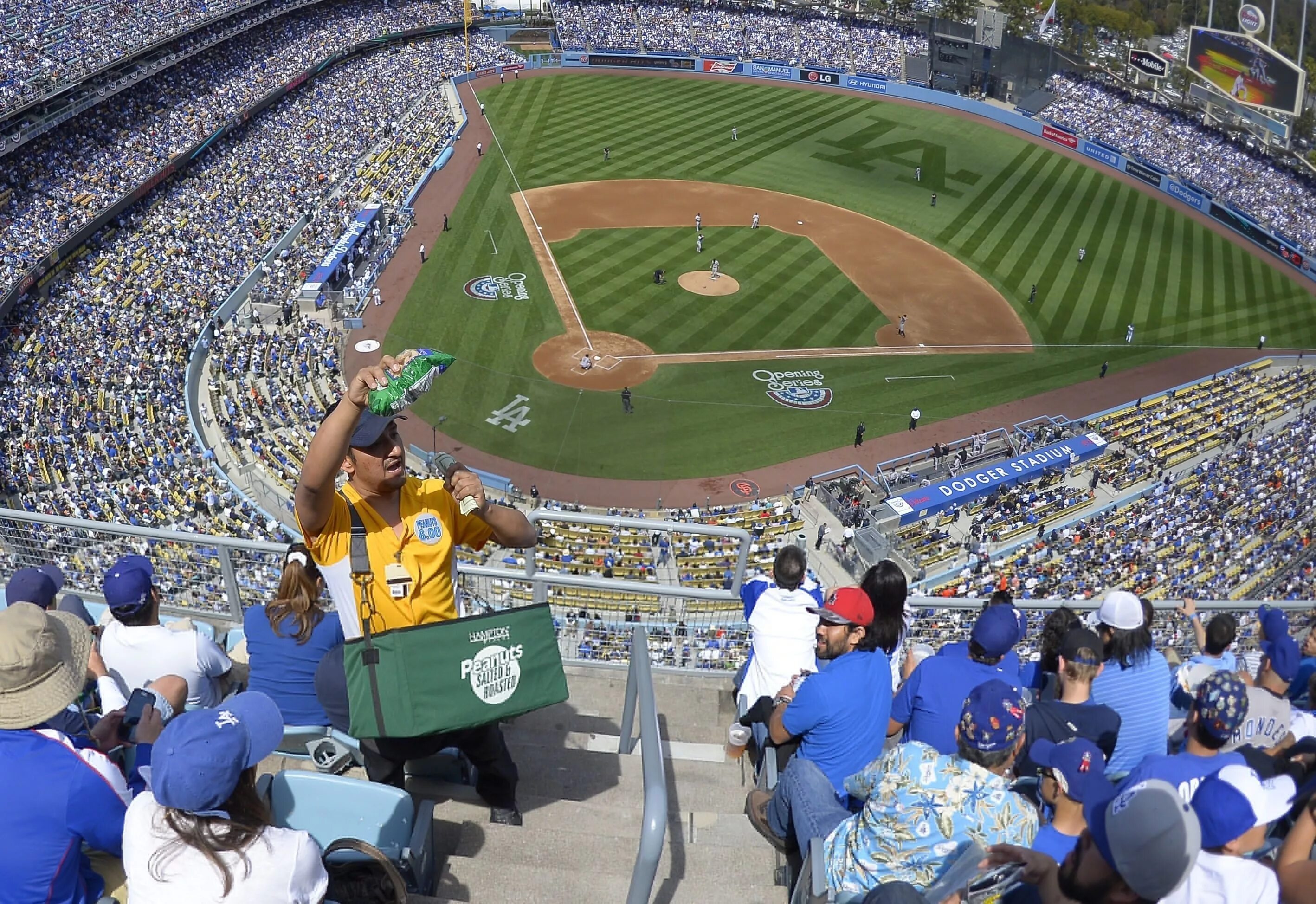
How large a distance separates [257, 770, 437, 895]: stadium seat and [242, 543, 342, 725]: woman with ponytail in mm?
1270

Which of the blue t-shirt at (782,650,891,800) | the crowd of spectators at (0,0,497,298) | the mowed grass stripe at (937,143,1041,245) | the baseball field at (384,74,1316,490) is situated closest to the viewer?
the blue t-shirt at (782,650,891,800)

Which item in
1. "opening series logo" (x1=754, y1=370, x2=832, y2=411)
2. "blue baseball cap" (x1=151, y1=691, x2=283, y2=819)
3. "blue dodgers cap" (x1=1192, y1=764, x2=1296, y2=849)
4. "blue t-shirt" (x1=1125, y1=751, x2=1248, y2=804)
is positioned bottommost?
"opening series logo" (x1=754, y1=370, x2=832, y2=411)

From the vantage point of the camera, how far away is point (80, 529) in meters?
8.27

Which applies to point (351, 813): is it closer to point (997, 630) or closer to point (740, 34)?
point (997, 630)

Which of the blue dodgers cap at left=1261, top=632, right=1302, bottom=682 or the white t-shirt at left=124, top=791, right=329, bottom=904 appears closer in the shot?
the white t-shirt at left=124, top=791, right=329, bottom=904

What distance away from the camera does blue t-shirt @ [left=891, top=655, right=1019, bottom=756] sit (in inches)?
240

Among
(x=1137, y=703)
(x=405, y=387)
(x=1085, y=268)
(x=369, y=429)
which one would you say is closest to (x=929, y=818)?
(x=1137, y=703)

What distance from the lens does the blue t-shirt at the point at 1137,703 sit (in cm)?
668

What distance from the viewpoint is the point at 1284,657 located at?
7.45m

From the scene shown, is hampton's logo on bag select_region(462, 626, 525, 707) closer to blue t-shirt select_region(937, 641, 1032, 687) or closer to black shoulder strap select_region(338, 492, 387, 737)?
black shoulder strap select_region(338, 492, 387, 737)

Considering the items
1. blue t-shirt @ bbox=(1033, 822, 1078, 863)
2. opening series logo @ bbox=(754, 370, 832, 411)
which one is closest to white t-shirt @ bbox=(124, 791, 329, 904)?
blue t-shirt @ bbox=(1033, 822, 1078, 863)

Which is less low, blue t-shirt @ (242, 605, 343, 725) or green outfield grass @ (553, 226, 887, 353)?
blue t-shirt @ (242, 605, 343, 725)

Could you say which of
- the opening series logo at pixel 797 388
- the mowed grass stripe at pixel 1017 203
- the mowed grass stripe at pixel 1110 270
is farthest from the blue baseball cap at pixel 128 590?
the mowed grass stripe at pixel 1017 203

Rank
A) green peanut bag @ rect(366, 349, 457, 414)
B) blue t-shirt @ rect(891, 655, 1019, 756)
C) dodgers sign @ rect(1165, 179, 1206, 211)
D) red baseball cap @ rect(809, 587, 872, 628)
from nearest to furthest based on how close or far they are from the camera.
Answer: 1. green peanut bag @ rect(366, 349, 457, 414)
2. red baseball cap @ rect(809, 587, 872, 628)
3. blue t-shirt @ rect(891, 655, 1019, 756)
4. dodgers sign @ rect(1165, 179, 1206, 211)
